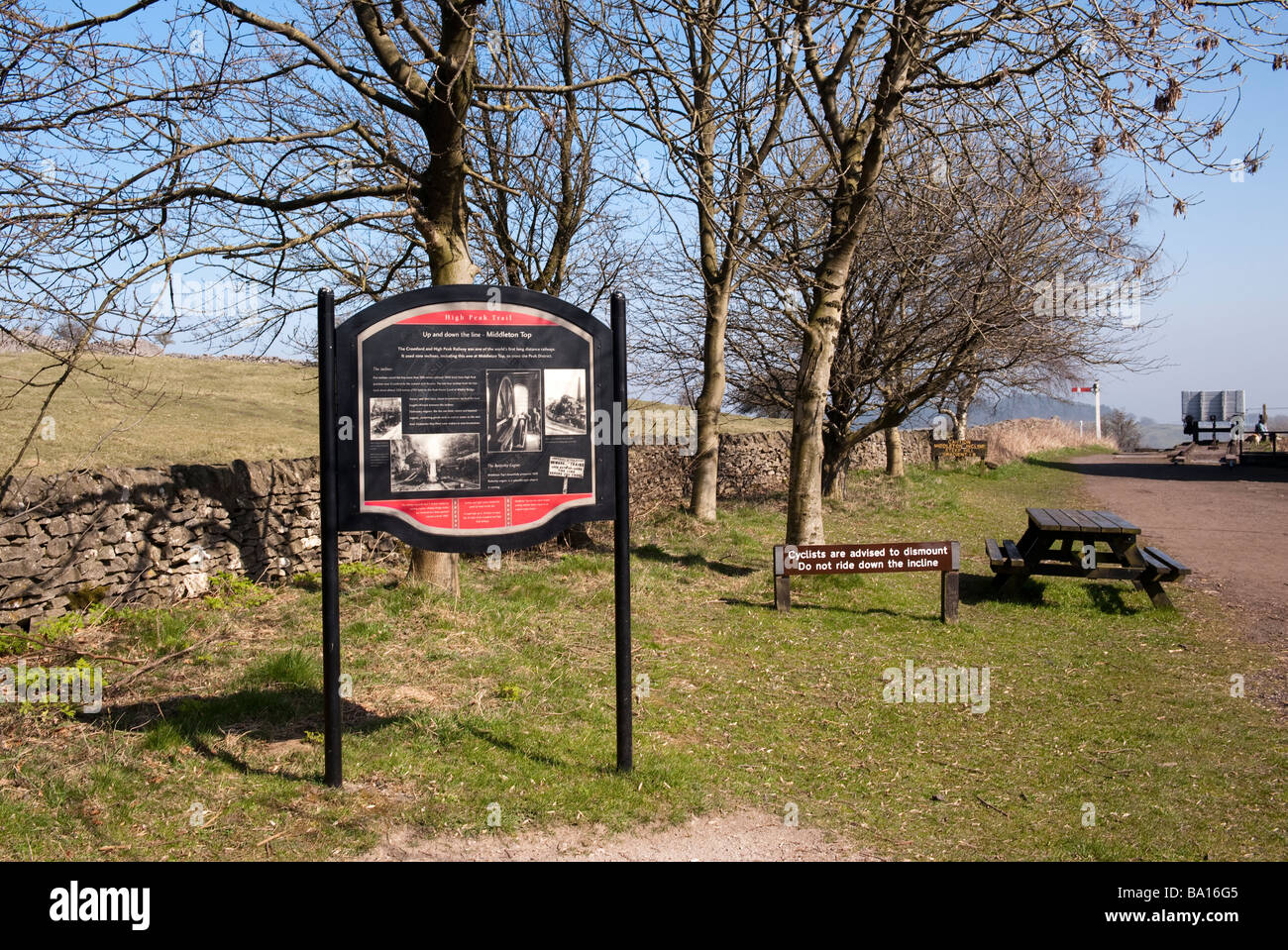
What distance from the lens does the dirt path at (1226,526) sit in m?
9.66

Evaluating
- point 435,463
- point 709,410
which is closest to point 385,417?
point 435,463

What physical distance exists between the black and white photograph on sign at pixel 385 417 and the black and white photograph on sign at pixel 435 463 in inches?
2.2

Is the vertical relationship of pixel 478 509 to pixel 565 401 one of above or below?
below

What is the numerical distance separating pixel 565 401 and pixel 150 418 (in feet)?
44.2

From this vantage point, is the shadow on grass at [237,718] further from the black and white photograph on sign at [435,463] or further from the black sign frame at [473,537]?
the black and white photograph on sign at [435,463]

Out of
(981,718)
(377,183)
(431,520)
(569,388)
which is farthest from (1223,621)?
(377,183)

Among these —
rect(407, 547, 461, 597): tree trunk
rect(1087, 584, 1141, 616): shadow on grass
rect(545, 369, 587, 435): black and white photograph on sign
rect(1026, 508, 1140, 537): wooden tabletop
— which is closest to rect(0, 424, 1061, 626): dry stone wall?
rect(407, 547, 461, 597): tree trunk

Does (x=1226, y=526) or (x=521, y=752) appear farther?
(x=1226, y=526)

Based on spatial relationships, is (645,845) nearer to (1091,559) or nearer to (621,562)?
(621,562)

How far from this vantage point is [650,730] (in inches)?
238

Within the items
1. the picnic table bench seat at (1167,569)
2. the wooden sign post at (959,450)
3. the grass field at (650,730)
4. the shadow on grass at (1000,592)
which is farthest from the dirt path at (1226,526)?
the wooden sign post at (959,450)

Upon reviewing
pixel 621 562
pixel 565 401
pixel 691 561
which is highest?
pixel 565 401

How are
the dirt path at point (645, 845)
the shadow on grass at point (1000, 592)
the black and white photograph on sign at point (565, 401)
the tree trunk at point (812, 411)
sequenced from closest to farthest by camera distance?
1. the dirt path at point (645, 845)
2. the black and white photograph on sign at point (565, 401)
3. the shadow on grass at point (1000, 592)
4. the tree trunk at point (812, 411)

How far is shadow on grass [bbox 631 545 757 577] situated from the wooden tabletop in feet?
11.7
